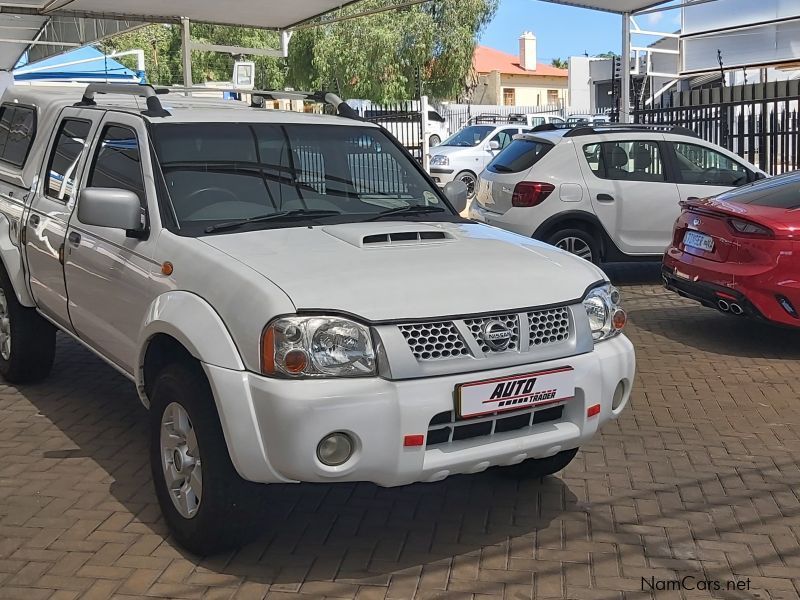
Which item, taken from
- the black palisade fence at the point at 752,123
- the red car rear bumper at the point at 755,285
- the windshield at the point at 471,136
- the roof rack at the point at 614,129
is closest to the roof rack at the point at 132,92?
the red car rear bumper at the point at 755,285

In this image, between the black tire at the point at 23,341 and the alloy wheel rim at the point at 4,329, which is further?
the alloy wheel rim at the point at 4,329

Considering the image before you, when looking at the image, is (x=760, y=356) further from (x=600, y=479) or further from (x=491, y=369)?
(x=491, y=369)

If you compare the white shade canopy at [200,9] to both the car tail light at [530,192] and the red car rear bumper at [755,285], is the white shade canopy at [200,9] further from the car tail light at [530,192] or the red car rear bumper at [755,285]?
the red car rear bumper at [755,285]

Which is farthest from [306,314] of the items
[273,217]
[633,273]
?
[633,273]

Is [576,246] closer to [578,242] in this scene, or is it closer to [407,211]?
[578,242]

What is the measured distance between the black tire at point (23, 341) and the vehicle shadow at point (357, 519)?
0.93 metres

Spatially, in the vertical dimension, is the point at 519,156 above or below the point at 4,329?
above

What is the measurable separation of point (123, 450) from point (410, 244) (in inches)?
88.4

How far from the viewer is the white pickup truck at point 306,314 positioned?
356 cm

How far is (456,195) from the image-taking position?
5512mm

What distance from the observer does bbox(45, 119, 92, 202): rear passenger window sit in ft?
18.2

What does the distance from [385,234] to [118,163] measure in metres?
1.65

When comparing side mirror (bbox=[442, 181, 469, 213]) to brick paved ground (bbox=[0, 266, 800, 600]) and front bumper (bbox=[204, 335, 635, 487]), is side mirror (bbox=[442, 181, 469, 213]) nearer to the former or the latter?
brick paved ground (bbox=[0, 266, 800, 600])

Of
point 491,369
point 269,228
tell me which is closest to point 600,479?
point 491,369
